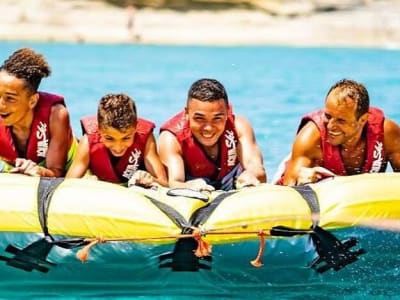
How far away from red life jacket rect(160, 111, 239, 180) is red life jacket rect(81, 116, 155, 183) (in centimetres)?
19

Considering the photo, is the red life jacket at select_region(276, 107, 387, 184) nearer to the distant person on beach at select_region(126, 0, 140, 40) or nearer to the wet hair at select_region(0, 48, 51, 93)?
the wet hair at select_region(0, 48, 51, 93)

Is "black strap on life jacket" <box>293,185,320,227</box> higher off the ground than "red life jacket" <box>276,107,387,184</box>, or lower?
lower

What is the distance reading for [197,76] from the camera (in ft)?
51.8

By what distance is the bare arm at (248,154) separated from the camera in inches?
185

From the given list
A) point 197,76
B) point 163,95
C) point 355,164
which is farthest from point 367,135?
point 197,76

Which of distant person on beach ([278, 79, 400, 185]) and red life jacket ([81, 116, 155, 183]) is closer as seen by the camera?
distant person on beach ([278, 79, 400, 185])

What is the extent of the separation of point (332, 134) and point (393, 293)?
894 mm

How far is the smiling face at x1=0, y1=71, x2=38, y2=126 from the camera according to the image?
4453mm

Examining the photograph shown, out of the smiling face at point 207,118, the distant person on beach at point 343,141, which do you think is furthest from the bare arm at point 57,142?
the distant person on beach at point 343,141

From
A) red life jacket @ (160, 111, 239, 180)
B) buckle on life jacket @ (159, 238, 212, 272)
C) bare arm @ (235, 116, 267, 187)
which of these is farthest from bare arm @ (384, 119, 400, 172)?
buckle on life jacket @ (159, 238, 212, 272)

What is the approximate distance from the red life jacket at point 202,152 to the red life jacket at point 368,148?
44 cm

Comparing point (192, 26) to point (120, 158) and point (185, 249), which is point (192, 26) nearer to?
point (120, 158)

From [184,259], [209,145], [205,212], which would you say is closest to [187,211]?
[205,212]

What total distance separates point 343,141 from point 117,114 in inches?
46.5
